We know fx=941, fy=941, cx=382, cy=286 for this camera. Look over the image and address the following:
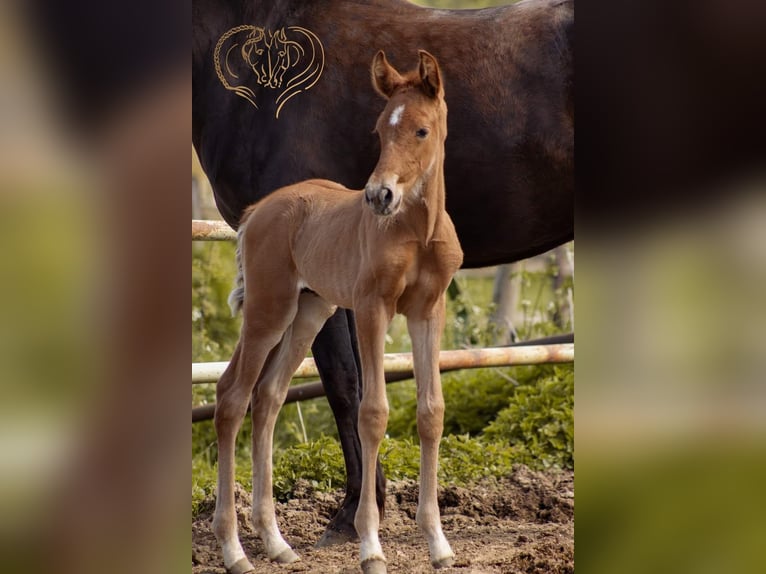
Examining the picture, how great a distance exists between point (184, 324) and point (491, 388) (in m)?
2.45

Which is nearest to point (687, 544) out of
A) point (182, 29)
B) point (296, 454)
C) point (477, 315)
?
point (296, 454)

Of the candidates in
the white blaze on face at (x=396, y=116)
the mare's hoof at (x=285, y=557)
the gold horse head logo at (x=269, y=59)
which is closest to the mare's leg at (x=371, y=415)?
the mare's hoof at (x=285, y=557)

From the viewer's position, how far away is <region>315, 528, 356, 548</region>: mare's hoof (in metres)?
2.76

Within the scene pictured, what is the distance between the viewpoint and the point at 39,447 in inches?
91.9

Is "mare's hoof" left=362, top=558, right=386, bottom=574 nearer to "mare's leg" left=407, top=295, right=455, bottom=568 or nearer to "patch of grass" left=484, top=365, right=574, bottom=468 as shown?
"mare's leg" left=407, top=295, right=455, bottom=568

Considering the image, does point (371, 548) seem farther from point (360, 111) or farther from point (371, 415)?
point (360, 111)

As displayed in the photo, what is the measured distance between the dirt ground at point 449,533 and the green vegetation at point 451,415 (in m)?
0.09

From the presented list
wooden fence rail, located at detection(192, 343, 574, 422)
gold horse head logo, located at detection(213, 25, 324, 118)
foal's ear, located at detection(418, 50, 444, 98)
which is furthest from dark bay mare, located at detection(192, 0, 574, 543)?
wooden fence rail, located at detection(192, 343, 574, 422)

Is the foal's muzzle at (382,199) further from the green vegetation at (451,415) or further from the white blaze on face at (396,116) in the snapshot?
the green vegetation at (451,415)

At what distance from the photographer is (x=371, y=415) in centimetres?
257

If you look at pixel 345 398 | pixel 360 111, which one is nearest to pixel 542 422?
pixel 345 398

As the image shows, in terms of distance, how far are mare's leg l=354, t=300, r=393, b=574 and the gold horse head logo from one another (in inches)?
27.0

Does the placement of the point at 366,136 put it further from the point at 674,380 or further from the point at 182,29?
the point at 674,380

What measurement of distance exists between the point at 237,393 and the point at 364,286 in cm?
51
